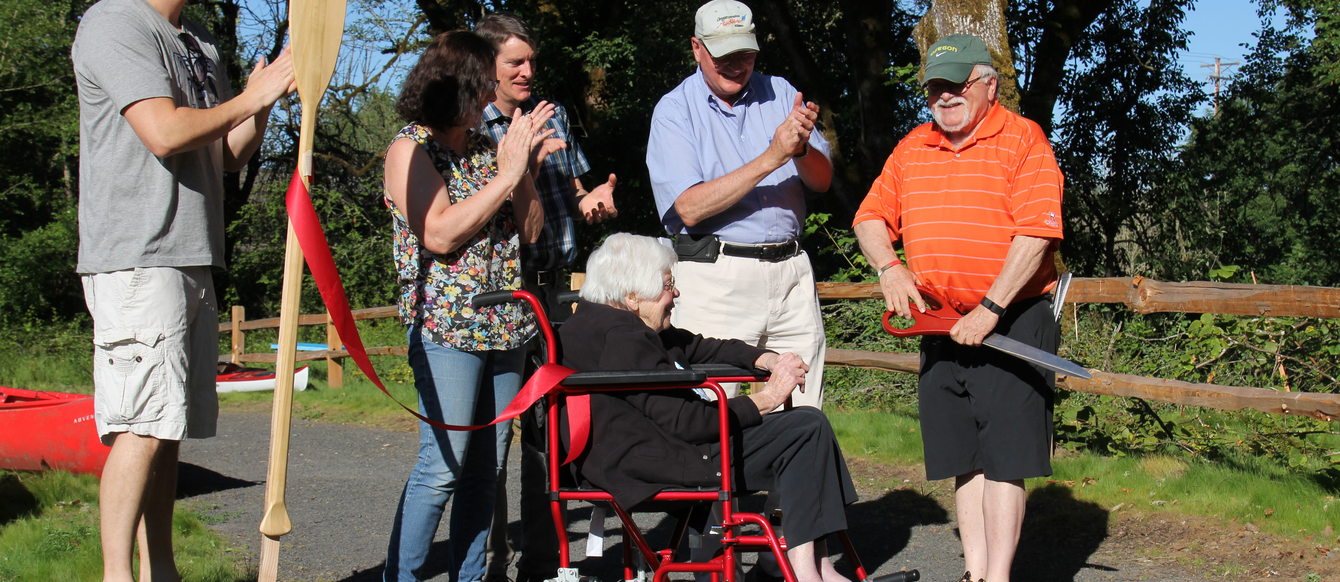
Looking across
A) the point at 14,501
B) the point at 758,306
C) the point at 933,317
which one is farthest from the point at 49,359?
the point at 933,317

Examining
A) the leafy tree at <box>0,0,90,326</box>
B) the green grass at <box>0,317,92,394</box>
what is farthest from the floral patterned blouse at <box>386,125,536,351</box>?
the leafy tree at <box>0,0,90,326</box>

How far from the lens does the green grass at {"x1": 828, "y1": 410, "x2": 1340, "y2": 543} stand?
16.0ft

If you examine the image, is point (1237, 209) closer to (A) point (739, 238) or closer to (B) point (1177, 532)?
(B) point (1177, 532)

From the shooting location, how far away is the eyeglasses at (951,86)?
3.79 metres

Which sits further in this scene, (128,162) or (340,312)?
(128,162)

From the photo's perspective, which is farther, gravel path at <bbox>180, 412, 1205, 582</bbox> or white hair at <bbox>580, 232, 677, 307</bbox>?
gravel path at <bbox>180, 412, 1205, 582</bbox>

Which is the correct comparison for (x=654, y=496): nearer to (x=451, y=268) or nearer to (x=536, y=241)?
(x=451, y=268)

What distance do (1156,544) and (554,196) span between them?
290 cm

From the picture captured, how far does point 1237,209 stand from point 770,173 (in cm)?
1913

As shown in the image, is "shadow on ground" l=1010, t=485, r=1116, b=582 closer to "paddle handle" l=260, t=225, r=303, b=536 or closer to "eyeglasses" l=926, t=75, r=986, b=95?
"eyeglasses" l=926, t=75, r=986, b=95

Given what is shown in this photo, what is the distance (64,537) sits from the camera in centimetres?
471

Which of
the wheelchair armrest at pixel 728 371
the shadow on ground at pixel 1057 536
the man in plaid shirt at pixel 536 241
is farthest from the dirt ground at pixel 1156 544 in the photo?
the man in plaid shirt at pixel 536 241

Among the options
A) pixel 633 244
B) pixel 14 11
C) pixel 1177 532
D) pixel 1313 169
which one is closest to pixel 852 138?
pixel 1313 169

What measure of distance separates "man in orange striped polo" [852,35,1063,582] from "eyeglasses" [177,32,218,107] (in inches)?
88.0
